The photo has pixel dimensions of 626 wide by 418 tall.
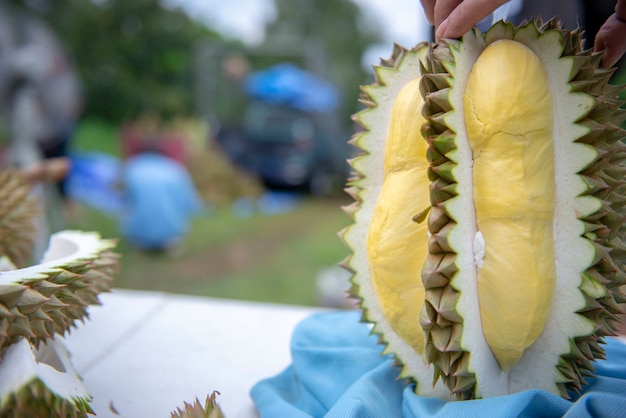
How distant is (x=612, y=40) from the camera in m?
0.86

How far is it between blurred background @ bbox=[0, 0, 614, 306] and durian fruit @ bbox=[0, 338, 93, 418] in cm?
156

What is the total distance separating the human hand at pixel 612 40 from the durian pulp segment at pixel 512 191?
8.1 inches

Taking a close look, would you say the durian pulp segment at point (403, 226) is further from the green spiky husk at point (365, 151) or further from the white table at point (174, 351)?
the white table at point (174, 351)

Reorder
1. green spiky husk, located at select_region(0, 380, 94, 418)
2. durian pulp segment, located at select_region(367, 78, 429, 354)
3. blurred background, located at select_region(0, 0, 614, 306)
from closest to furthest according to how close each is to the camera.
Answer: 1. green spiky husk, located at select_region(0, 380, 94, 418)
2. durian pulp segment, located at select_region(367, 78, 429, 354)
3. blurred background, located at select_region(0, 0, 614, 306)

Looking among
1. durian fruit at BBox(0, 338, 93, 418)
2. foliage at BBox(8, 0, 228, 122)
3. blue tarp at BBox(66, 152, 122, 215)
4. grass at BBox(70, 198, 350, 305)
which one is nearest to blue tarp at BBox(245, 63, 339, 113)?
foliage at BBox(8, 0, 228, 122)

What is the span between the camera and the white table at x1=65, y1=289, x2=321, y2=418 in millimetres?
982

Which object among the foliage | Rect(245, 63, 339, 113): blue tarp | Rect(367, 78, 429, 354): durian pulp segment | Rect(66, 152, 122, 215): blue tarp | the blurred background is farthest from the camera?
the foliage

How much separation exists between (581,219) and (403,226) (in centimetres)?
24

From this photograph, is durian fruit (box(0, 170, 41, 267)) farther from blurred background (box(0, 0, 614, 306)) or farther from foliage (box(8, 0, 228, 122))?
foliage (box(8, 0, 228, 122))

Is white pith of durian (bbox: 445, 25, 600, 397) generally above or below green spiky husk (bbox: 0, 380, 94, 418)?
above

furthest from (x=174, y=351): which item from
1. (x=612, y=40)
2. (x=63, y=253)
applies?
(x=612, y=40)

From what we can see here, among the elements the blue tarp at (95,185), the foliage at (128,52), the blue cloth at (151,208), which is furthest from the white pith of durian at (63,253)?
the foliage at (128,52)

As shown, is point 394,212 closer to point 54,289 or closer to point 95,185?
point 54,289

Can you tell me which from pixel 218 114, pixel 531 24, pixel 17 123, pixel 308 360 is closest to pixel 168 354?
pixel 308 360
